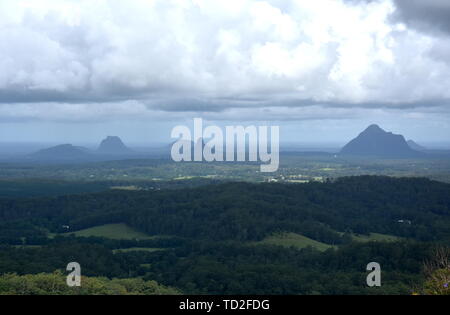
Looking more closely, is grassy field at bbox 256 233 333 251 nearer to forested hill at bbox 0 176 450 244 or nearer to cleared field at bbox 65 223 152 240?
forested hill at bbox 0 176 450 244

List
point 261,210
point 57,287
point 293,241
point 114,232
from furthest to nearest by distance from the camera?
1. point 261,210
2. point 114,232
3. point 293,241
4. point 57,287

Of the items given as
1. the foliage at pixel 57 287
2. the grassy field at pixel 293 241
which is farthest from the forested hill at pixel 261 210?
the foliage at pixel 57 287

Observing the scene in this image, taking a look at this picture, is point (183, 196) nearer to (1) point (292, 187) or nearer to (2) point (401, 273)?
(1) point (292, 187)

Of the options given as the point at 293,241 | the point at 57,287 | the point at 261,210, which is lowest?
the point at 293,241

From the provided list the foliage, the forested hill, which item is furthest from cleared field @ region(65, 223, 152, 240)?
the foliage

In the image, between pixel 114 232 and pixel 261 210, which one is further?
pixel 261 210

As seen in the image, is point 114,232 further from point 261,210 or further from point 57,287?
point 57,287

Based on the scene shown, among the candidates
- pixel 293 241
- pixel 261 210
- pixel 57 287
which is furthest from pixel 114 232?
pixel 57 287
